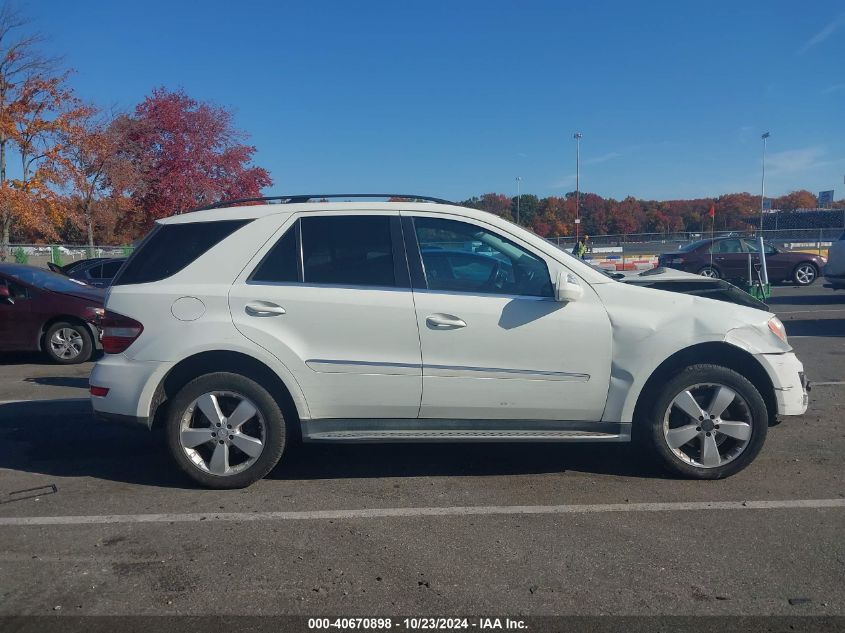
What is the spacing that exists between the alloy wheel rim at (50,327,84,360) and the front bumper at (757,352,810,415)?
8.61m

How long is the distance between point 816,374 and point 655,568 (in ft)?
19.2

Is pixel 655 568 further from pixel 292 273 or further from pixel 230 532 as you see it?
pixel 292 273

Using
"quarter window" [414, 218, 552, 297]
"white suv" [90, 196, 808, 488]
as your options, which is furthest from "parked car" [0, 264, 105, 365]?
"quarter window" [414, 218, 552, 297]

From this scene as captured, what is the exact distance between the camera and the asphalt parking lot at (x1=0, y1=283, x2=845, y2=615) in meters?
3.37

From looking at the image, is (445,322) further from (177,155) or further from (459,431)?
(177,155)

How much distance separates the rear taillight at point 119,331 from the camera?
469 centimetres

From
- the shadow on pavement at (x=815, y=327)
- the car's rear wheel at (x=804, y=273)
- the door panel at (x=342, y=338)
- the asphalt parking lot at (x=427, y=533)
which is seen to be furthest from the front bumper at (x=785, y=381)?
the car's rear wheel at (x=804, y=273)

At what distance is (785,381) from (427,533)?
259cm

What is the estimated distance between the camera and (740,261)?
22.1 metres

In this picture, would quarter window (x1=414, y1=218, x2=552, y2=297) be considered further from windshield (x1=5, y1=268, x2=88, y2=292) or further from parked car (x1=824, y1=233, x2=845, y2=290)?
parked car (x1=824, y1=233, x2=845, y2=290)

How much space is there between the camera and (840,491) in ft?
15.2

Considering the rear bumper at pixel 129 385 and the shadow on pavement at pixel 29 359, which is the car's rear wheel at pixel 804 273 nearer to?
the shadow on pavement at pixel 29 359

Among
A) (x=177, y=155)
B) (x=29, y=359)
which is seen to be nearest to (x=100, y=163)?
(x=177, y=155)

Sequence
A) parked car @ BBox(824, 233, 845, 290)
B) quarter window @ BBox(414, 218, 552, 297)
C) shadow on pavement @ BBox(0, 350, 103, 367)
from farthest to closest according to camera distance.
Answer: parked car @ BBox(824, 233, 845, 290), shadow on pavement @ BBox(0, 350, 103, 367), quarter window @ BBox(414, 218, 552, 297)
